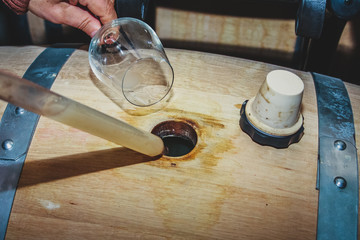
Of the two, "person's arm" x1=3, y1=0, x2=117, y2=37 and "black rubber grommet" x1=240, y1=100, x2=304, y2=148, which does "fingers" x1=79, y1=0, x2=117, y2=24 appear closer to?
"person's arm" x1=3, y1=0, x2=117, y2=37

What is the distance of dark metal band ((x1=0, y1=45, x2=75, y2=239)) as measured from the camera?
88cm

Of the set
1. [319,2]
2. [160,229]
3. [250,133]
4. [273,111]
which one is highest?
[319,2]

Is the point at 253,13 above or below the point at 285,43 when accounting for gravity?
above

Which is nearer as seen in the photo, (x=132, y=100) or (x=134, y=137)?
(x=134, y=137)

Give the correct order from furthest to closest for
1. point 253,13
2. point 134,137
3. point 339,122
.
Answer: point 253,13, point 339,122, point 134,137

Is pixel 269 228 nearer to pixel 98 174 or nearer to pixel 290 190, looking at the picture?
pixel 290 190

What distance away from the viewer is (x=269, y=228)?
843 millimetres

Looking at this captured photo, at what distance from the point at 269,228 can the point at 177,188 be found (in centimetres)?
28

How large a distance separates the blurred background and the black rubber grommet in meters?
0.82

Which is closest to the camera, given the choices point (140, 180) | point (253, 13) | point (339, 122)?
point (140, 180)

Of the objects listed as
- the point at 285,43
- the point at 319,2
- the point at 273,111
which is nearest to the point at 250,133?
the point at 273,111

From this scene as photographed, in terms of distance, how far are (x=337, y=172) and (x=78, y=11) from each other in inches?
43.9

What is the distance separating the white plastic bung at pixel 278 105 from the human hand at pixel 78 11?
0.72 meters

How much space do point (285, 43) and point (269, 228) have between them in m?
1.29
